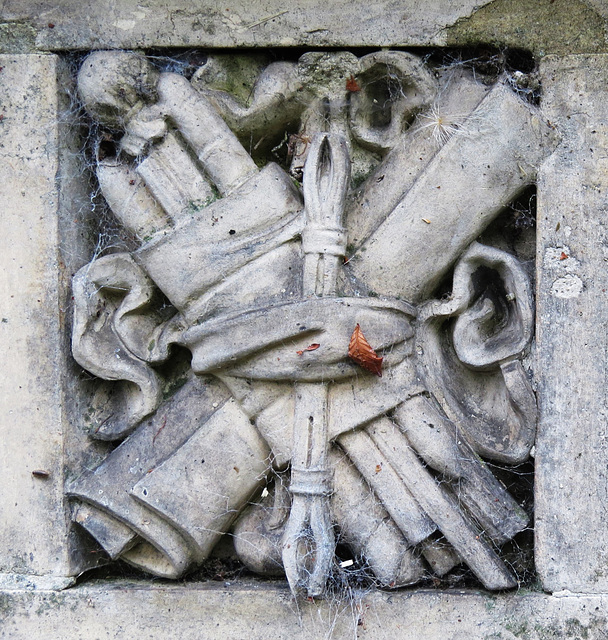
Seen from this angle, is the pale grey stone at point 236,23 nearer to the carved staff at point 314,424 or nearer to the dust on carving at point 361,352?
the carved staff at point 314,424

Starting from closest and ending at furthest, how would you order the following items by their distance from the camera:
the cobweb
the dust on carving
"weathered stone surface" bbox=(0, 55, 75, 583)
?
the dust on carving < the cobweb < "weathered stone surface" bbox=(0, 55, 75, 583)

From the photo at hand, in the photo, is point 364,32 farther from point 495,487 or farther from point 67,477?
point 67,477

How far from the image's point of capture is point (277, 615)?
2.61 meters

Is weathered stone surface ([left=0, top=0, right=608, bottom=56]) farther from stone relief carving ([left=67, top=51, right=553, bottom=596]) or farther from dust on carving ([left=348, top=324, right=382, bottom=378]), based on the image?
dust on carving ([left=348, top=324, right=382, bottom=378])

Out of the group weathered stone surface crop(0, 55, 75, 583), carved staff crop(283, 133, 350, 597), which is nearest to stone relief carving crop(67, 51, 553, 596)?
carved staff crop(283, 133, 350, 597)

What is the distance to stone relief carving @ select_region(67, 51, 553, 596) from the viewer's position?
254 cm

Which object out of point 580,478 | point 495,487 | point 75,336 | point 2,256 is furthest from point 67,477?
point 580,478

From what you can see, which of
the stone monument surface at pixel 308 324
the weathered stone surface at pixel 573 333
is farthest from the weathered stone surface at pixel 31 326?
the weathered stone surface at pixel 573 333

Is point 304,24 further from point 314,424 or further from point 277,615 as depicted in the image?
point 277,615

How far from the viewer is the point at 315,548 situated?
2.50m

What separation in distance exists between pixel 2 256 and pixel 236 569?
1191 millimetres

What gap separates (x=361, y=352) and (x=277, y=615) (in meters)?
0.81

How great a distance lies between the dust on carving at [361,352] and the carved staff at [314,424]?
0.14m

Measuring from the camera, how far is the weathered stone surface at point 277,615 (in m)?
2.52
